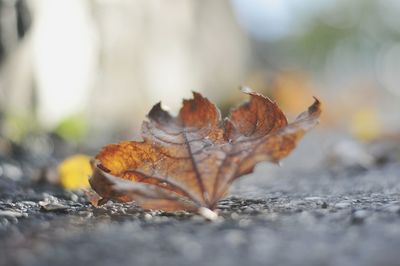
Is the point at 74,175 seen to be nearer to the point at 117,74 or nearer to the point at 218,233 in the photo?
the point at 218,233

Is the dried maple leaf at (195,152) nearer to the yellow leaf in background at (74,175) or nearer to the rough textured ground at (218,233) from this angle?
the rough textured ground at (218,233)

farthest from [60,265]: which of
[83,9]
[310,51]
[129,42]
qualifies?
[310,51]

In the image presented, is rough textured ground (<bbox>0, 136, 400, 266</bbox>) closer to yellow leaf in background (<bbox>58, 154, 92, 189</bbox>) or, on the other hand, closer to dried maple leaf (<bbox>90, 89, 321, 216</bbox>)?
dried maple leaf (<bbox>90, 89, 321, 216</bbox>)

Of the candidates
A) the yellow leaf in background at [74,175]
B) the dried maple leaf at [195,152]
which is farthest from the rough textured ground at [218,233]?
the yellow leaf in background at [74,175]

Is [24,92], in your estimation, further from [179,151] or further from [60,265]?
[60,265]

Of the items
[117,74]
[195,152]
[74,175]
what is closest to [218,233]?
[195,152]

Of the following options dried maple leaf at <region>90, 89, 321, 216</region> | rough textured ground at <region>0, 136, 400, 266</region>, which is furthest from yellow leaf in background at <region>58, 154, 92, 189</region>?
dried maple leaf at <region>90, 89, 321, 216</region>
